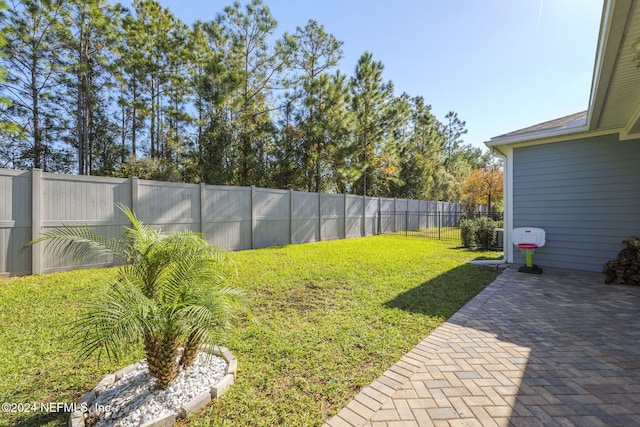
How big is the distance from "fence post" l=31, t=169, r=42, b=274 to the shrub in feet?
36.3

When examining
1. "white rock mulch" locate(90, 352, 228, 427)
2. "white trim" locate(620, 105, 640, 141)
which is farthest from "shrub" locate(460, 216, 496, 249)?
"white rock mulch" locate(90, 352, 228, 427)

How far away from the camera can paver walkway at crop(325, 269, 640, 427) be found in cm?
174

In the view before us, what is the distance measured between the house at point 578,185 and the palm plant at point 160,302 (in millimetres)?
5501

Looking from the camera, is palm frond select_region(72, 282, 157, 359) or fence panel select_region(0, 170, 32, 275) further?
fence panel select_region(0, 170, 32, 275)

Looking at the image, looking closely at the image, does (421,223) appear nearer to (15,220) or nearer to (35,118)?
(15,220)

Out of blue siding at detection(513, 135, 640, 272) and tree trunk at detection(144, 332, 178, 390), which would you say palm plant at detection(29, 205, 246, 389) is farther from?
blue siding at detection(513, 135, 640, 272)

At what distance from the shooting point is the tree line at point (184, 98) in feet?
33.1

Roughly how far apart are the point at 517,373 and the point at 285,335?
6.80 ft

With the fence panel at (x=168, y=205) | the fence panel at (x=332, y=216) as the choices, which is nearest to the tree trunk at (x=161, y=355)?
the fence panel at (x=168, y=205)

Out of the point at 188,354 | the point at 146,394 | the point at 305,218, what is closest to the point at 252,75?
the point at 305,218

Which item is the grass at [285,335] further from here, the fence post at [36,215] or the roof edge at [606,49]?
the roof edge at [606,49]

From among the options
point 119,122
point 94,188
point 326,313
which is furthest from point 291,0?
point 119,122

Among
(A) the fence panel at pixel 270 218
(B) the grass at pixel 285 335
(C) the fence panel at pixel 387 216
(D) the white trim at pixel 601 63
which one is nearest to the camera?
(B) the grass at pixel 285 335

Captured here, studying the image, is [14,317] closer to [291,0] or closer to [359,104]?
[291,0]
